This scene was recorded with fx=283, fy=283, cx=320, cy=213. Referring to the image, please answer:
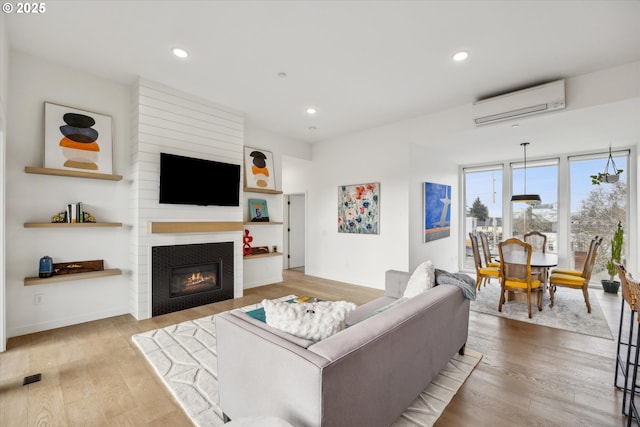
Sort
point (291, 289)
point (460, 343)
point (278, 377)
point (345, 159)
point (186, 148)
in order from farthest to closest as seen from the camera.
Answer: point (345, 159), point (291, 289), point (186, 148), point (460, 343), point (278, 377)

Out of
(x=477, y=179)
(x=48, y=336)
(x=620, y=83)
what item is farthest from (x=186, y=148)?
(x=477, y=179)

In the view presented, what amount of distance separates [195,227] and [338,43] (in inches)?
116

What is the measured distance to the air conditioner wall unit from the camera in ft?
10.9

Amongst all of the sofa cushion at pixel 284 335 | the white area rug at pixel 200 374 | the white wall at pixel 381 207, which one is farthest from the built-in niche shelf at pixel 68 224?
the white wall at pixel 381 207

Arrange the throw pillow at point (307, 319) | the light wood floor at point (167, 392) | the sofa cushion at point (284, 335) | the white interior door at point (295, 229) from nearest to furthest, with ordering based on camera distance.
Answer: the sofa cushion at point (284, 335)
the throw pillow at point (307, 319)
the light wood floor at point (167, 392)
the white interior door at point (295, 229)

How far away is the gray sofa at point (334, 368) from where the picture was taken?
1.23 metres

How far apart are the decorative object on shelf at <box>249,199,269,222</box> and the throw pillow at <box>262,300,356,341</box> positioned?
375 cm

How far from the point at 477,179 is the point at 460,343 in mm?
5362

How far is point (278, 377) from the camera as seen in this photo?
134cm

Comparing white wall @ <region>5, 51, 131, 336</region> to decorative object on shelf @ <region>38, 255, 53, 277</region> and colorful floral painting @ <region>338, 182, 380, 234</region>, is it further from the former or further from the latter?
colorful floral painting @ <region>338, 182, 380, 234</region>

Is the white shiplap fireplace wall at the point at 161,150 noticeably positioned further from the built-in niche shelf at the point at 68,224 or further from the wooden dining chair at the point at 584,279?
the wooden dining chair at the point at 584,279

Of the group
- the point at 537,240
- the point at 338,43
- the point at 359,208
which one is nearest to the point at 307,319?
the point at 338,43

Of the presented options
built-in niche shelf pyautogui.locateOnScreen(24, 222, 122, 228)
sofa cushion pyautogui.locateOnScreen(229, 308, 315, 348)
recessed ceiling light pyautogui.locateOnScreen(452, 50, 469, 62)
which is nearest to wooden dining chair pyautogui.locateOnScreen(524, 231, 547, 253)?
recessed ceiling light pyautogui.locateOnScreen(452, 50, 469, 62)

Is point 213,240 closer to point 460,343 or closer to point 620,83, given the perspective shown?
point 460,343
